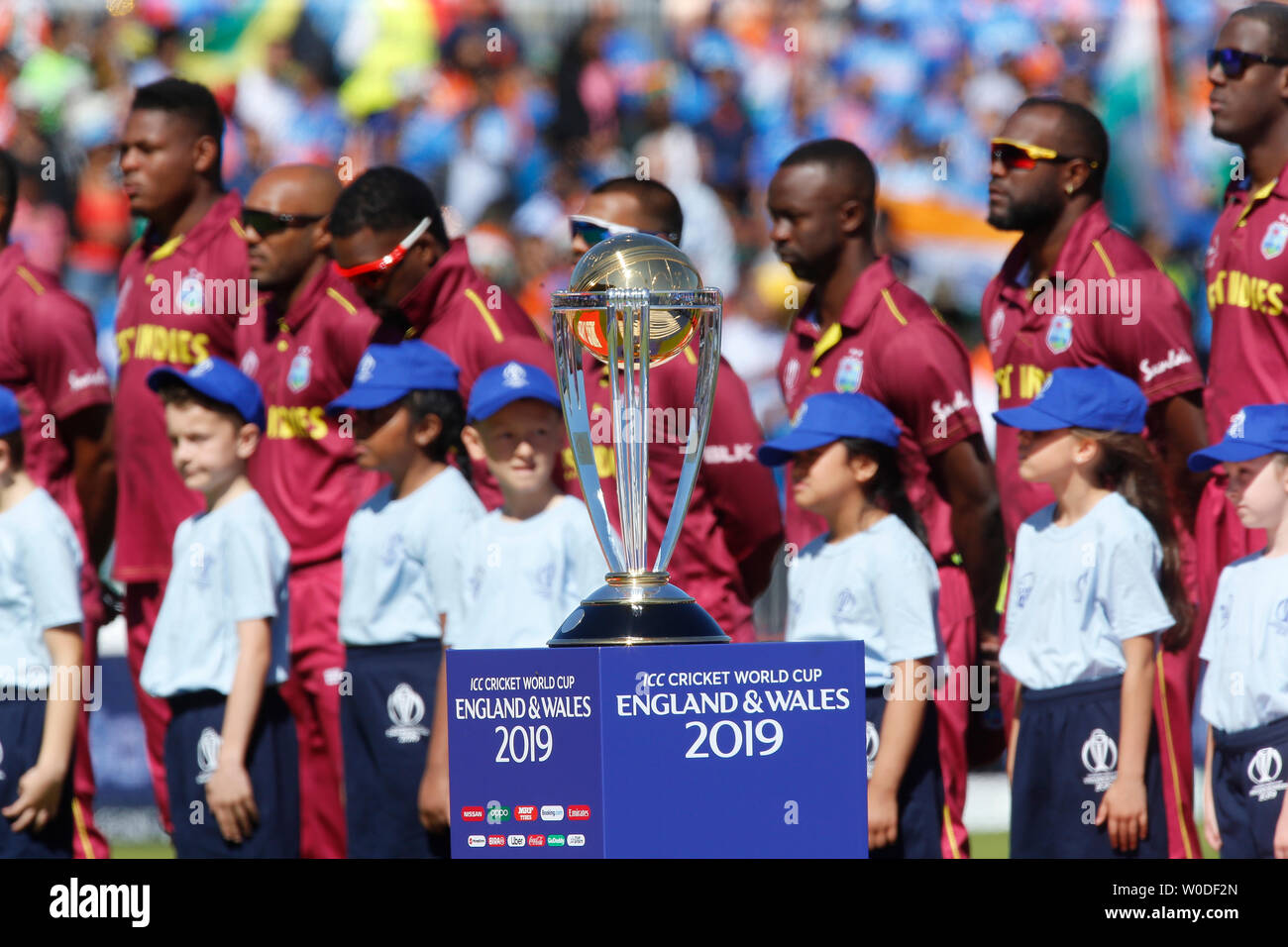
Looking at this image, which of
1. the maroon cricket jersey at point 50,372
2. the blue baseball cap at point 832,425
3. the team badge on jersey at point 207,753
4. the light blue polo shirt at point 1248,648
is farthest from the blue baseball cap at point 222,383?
the light blue polo shirt at point 1248,648

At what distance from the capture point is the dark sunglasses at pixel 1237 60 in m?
4.82

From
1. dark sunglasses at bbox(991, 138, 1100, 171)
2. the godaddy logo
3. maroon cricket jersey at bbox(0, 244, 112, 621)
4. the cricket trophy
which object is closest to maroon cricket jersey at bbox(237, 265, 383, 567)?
maroon cricket jersey at bbox(0, 244, 112, 621)

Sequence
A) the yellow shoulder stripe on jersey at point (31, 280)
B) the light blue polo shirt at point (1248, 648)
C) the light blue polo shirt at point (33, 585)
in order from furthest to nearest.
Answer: the yellow shoulder stripe on jersey at point (31, 280) < the light blue polo shirt at point (33, 585) < the light blue polo shirt at point (1248, 648)

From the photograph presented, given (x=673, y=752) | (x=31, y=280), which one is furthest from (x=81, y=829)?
(x=673, y=752)

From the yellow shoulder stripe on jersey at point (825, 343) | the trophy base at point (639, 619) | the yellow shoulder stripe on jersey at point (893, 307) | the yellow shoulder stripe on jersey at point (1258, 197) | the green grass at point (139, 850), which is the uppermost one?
the yellow shoulder stripe on jersey at point (1258, 197)

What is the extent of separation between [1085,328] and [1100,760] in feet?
3.78

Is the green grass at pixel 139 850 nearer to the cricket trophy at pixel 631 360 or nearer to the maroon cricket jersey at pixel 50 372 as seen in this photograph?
the maroon cricket jersey at pixel 50 372

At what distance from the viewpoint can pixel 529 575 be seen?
465 cm

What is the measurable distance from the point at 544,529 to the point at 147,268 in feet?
6.34

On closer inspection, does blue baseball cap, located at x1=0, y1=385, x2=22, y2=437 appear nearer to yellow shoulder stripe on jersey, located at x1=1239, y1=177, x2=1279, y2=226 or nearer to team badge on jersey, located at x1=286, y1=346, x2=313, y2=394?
team badge on jersey, located at x1=286, y1=346, x2=313, y2=394

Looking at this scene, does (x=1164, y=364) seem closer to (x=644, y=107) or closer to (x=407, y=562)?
(x=407, y=562)

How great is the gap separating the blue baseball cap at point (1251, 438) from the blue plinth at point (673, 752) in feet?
6.50

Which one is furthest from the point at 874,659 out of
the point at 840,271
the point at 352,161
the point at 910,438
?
the point at 352,161

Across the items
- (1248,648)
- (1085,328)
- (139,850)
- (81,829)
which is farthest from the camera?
(139,850)
